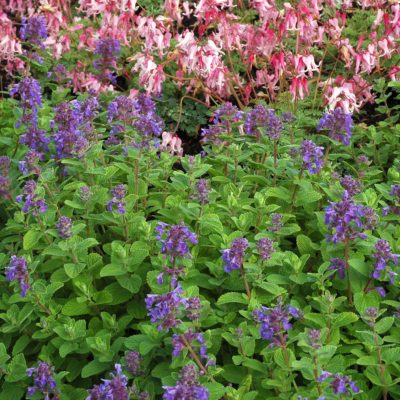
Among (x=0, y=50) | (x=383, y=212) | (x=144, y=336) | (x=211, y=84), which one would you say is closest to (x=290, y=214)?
(x=383, y=212)

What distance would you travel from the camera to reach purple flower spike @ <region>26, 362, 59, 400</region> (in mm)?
2350

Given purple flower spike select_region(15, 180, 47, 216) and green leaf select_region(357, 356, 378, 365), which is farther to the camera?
purple flower spike select_region(15, 180, 47, 216)

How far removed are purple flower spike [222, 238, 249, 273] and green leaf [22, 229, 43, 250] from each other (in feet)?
2.76

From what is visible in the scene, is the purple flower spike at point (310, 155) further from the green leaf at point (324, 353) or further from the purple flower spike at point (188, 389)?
the purple flower spike at point (188, 389)

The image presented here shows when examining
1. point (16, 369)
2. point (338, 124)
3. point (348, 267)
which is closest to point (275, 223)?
point (348, 267)

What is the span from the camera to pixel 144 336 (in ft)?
8.15

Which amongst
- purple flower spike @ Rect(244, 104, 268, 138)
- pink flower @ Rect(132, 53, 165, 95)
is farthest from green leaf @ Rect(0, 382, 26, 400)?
pink flower @ Rect(132, 53, 165, 95)

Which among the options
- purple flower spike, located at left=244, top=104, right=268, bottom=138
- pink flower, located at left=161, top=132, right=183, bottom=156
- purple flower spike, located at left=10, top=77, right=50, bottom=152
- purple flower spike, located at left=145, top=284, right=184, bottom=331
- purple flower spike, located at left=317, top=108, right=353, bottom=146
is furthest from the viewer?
pink flower, located at left=161, top=132, right=183, bottom=156

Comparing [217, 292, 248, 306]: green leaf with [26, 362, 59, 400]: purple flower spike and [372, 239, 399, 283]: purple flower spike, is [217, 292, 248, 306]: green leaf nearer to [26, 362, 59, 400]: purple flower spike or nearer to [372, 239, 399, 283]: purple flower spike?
[372, 239, 399, 283]: purple flower spike

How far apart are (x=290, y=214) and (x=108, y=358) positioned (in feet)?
3.15

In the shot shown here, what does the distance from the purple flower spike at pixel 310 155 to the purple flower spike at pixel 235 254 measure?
65 cm

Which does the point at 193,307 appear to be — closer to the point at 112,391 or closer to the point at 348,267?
the point at 112,391

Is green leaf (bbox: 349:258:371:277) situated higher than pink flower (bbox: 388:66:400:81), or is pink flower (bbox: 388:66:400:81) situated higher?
pink flower (bbox: 388:66:400:81)

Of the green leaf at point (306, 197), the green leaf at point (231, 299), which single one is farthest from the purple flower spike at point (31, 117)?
the green leaf at point (231, 299)
